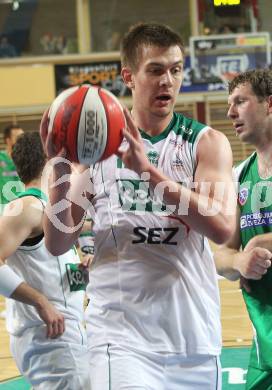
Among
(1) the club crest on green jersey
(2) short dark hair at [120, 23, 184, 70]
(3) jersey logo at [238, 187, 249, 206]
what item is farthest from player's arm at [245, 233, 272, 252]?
(2) short dark hair at [120, 23, 184, 70]

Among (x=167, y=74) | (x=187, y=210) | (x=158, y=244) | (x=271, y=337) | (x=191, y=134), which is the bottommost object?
(x=271, y=337)

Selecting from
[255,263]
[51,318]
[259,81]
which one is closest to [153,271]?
[255,263]

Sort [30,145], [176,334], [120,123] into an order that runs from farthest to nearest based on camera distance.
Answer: [30,145]
[176,334]
[120,123]

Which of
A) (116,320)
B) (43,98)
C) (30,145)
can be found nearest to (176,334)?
(116,320)

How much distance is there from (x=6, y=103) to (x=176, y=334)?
54.8 feet

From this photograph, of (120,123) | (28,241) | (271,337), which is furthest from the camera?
(28,241)

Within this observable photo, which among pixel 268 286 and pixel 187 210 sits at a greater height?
pixel 187 210

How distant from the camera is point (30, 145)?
4027mm

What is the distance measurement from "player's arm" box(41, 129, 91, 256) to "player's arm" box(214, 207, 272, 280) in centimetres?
76

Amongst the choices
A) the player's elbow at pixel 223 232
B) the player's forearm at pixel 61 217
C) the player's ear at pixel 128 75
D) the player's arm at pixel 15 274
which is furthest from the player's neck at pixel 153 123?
the player's arm at pixel 15 274

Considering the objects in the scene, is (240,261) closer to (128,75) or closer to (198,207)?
(198,207)

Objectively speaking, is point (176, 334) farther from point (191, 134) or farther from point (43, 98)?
point (43, 98)

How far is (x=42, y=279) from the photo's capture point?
12.2ft

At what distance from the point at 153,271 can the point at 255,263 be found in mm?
571
